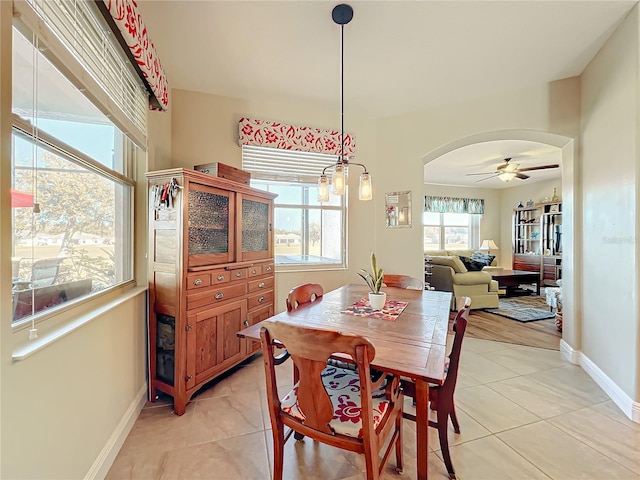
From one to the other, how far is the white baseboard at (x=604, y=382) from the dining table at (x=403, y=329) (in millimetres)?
1320

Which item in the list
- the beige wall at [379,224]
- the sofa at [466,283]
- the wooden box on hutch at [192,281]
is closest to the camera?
the beige wall at [379,224]

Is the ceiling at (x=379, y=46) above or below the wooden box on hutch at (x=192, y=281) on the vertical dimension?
above

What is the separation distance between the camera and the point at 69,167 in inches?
54.3

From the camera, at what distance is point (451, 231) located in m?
8.50

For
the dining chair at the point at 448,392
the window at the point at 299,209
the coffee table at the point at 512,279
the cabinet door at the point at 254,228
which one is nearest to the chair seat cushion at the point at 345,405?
the dining chair at the point at 448,392

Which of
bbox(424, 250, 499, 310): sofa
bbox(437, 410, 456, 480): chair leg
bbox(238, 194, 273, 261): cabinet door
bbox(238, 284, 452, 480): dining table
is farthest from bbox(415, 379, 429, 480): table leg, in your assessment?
bbox(424, 250, 499, 310): sofa

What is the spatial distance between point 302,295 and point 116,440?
1324 mm

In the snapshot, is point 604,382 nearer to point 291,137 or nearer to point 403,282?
point 403,282

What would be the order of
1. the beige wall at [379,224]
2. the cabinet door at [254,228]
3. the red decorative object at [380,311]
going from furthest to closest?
the cabinet door at [254,228]
the red decorative object at [380,311]
the beige wall at [379,224]

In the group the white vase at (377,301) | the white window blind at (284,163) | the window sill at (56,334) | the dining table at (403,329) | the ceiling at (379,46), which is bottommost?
the dining table at (403,329)

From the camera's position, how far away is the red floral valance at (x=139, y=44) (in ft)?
4.79

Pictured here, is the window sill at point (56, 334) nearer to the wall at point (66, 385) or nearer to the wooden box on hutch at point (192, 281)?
the wall at point (66, 385)

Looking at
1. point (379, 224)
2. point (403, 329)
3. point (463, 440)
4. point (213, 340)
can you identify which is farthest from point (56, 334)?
point (379, 224)

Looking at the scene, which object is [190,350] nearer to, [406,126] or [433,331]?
[433,331]
